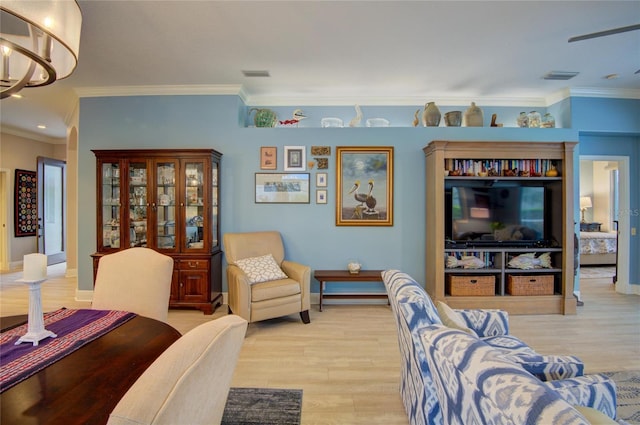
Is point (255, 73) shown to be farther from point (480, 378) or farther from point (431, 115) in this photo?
point (480, 378)

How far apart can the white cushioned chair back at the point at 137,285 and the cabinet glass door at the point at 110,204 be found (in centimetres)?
239

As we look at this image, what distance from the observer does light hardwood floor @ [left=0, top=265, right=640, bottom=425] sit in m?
2.08

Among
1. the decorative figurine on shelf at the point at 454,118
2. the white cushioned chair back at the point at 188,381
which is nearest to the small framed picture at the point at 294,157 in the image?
the decorative figurine on shelf at the point at 454,118

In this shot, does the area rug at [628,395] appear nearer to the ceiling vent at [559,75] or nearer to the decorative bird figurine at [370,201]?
the decorative bird figurine at [370,201]

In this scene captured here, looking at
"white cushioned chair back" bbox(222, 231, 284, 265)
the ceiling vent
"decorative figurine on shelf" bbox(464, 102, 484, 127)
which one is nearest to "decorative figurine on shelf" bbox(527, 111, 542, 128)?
the ceiling vent

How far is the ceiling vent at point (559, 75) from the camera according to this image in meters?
3.64

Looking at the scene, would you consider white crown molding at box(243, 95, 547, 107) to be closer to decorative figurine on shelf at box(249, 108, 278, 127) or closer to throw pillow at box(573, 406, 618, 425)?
decorative figurine on shelf at box(249, 108, 278, 127)

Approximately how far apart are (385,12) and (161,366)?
2847 millimetres

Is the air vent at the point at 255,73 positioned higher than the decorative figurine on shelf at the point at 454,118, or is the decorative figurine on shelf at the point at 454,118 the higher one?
the air vent at the point at 255,73

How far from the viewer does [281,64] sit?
3436 millimetres

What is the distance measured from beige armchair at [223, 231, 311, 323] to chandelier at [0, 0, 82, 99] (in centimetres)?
221

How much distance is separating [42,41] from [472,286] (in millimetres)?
4243

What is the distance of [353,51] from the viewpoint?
3146 mm

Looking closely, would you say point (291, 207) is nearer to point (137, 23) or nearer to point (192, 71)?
point (192, 71)
